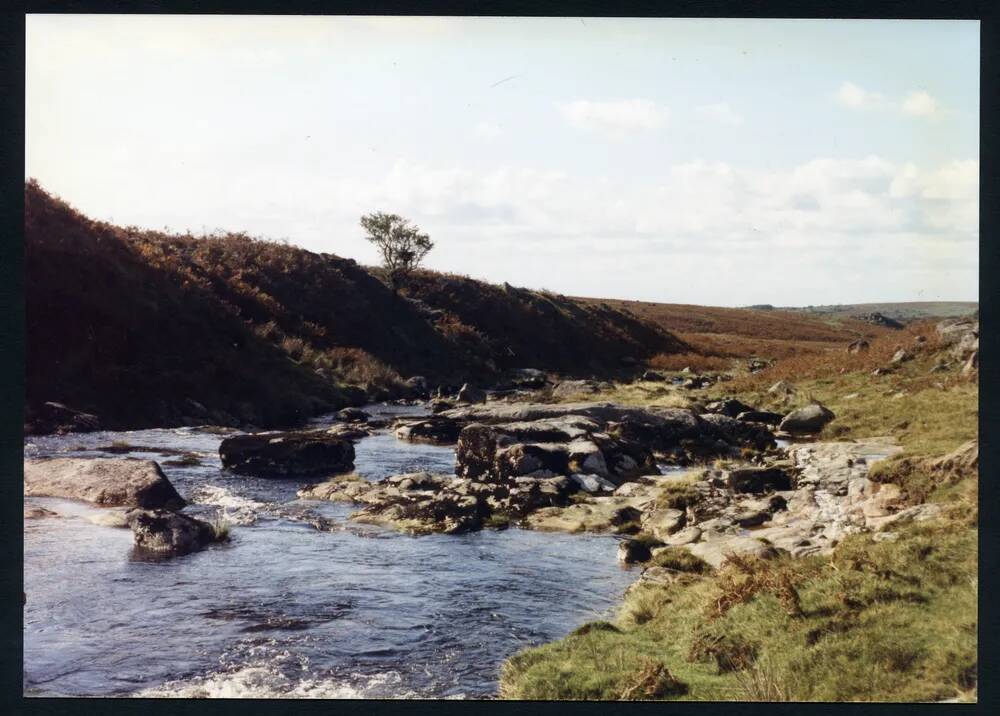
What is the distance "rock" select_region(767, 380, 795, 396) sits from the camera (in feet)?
73.9

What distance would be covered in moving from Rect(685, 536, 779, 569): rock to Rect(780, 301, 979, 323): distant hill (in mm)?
5643

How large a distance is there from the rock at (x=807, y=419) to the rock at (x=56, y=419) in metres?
18.0

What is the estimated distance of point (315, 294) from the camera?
2745 centimetres

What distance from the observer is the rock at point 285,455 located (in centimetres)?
1980

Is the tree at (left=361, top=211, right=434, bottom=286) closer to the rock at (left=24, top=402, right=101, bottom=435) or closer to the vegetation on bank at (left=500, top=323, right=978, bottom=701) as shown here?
the rock at (left=24, top=402, right=101, bottom=435)

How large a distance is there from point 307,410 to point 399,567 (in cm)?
906

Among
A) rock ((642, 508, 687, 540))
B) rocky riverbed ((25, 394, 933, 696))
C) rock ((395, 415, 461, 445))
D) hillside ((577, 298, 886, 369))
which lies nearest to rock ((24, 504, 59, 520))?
rocky riverbed ((25, 394, 933, 696))

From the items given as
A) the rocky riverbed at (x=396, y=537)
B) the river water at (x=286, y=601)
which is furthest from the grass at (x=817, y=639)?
the river water at (x=286, y=601)

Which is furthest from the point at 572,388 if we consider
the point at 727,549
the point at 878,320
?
the point at 727,549

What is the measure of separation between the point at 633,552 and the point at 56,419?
13.1 metres

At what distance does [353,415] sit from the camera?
81.6 feet

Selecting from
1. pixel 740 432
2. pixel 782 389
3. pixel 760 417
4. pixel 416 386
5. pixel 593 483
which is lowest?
pixel 593 483

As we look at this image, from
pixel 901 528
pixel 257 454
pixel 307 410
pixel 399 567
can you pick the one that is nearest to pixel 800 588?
pixel 901 528

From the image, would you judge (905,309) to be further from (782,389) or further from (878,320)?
(782,389)
